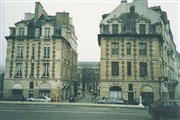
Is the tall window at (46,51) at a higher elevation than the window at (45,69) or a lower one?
higher

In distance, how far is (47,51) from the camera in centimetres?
4547

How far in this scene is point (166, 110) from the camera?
1833 cm

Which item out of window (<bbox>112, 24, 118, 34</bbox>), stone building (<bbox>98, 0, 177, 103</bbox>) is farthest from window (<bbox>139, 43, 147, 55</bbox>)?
window (<bbox>112, 24, 118, 34</bbox>)

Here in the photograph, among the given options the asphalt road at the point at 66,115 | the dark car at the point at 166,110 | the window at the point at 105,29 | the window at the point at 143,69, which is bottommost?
the asphalt road at the point at 66,115

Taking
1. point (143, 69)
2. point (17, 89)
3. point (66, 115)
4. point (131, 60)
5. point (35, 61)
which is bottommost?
point (66, 115)

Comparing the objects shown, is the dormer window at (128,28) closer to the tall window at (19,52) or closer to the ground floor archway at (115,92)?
the ground floor archway at (115,92)

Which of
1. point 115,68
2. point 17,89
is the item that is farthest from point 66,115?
point 17,89

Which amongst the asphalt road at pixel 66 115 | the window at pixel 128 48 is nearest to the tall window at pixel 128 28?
the window at pixel 128 48

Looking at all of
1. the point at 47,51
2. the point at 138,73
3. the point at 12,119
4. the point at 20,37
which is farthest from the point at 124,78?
the point at 12,119

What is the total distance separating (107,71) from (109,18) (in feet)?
32.2

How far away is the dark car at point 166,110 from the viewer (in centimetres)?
1820

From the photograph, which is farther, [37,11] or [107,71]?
[37,11]

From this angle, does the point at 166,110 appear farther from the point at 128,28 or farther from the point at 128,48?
the point at 128,28

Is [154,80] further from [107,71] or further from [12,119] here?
[12,119]
